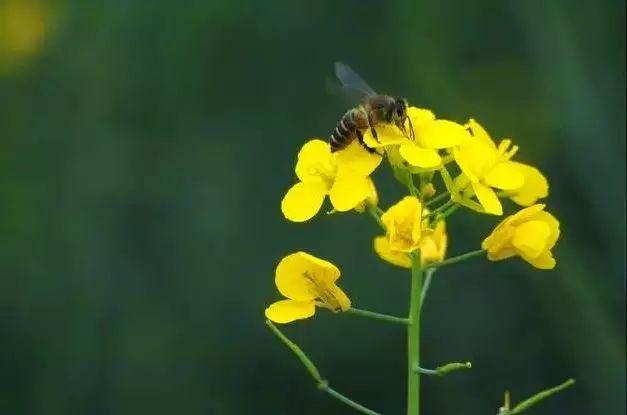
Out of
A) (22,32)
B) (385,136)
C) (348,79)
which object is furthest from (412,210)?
(22,32)

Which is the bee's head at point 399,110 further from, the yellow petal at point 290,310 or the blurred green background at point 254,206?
the blurred green background at point 254,206

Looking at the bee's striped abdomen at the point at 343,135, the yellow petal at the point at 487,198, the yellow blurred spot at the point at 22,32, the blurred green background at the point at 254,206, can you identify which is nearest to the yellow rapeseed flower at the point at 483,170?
the yellow petal at the point at 487,198

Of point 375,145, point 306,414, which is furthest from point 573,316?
point 375,145

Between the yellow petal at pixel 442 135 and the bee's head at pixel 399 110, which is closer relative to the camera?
the yellow petal at pixel 442 135

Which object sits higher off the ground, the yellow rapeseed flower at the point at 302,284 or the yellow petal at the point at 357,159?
→ the yellow petal at the point at 357,159

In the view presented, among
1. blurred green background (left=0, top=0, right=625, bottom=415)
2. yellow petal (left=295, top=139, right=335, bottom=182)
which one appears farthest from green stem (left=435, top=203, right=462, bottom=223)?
blurred green background (left=0, top=0, right=625, bottom=415)

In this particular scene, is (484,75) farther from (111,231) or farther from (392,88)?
(111,231)

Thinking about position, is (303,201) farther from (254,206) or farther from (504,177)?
(254,206)
